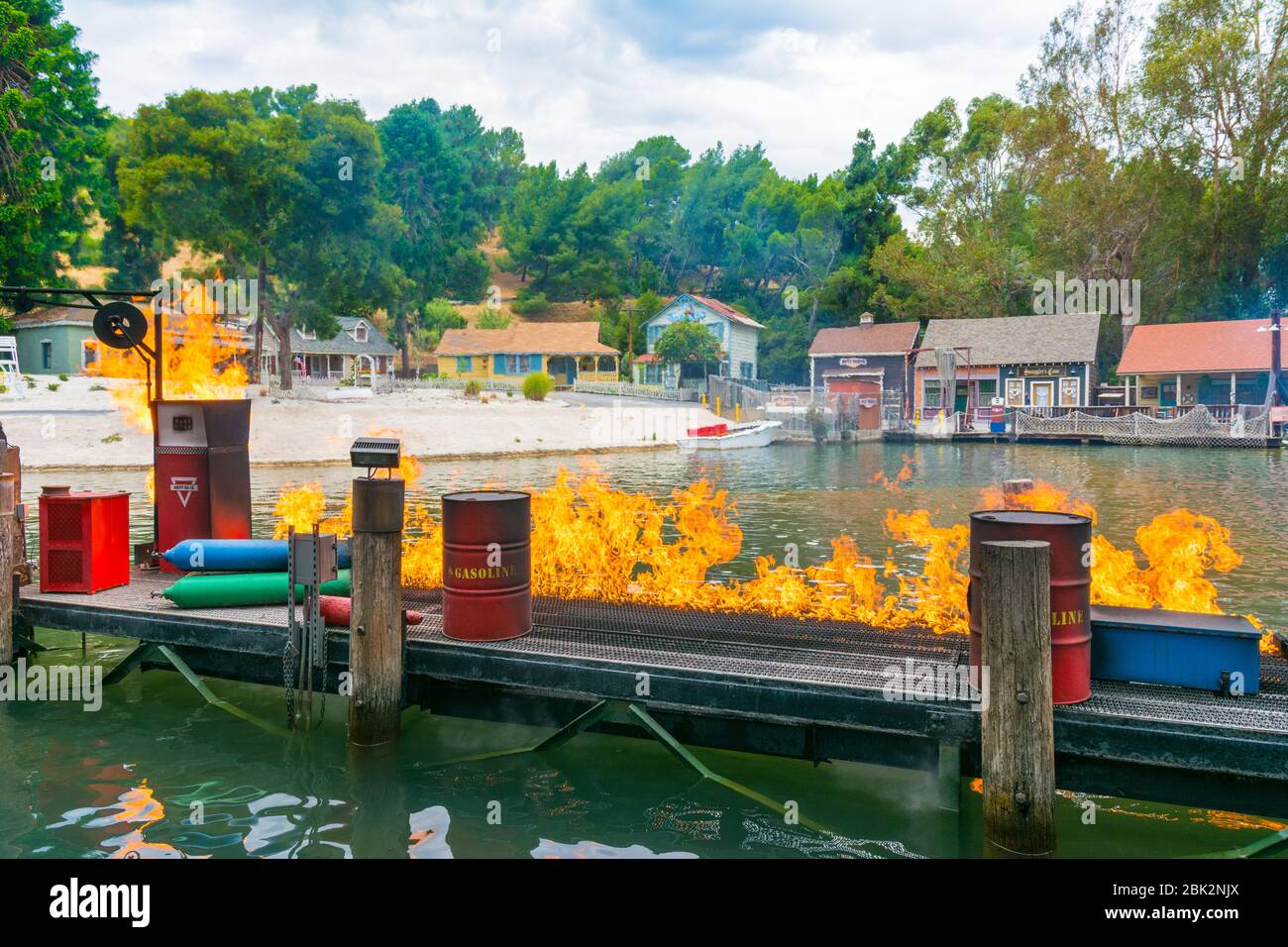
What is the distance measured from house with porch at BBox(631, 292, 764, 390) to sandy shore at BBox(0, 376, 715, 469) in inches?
581

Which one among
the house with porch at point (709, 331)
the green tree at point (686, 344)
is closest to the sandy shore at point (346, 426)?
the green tree at point (686, 344)

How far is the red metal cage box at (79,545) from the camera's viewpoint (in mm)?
9945

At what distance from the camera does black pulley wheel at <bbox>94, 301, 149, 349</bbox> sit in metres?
10.6

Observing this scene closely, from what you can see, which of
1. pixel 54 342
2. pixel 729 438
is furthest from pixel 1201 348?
pixel 54 342

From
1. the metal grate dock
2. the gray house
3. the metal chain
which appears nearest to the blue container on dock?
the metal grate dock

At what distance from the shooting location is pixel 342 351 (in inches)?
3155

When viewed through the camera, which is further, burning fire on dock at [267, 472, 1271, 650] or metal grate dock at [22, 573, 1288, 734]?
burning fire on dock at [267, 472, 1271, 650]

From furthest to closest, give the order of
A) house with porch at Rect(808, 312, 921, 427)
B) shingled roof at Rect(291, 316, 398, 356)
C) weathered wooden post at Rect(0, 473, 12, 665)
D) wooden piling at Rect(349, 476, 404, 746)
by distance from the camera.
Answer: shingled roof at Rect(291, 316, 398, 356), house with porch at Rect(808, 312, 921, 427), weathered wooden post at Rect(0, 473, 12, 665), wooden piling at Rect(349, 476, 404, 746)

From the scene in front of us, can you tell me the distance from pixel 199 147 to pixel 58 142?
612 cm

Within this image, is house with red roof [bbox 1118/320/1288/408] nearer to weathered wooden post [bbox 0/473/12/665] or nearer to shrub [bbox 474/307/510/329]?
shrub [bbox 474/307/510/329]

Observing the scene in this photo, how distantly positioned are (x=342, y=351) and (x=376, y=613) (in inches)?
3019

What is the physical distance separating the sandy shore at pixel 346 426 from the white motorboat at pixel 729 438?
170 centimetres

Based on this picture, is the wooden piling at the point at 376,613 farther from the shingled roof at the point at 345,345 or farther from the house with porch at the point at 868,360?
the shingled roof at the point at 345,345
